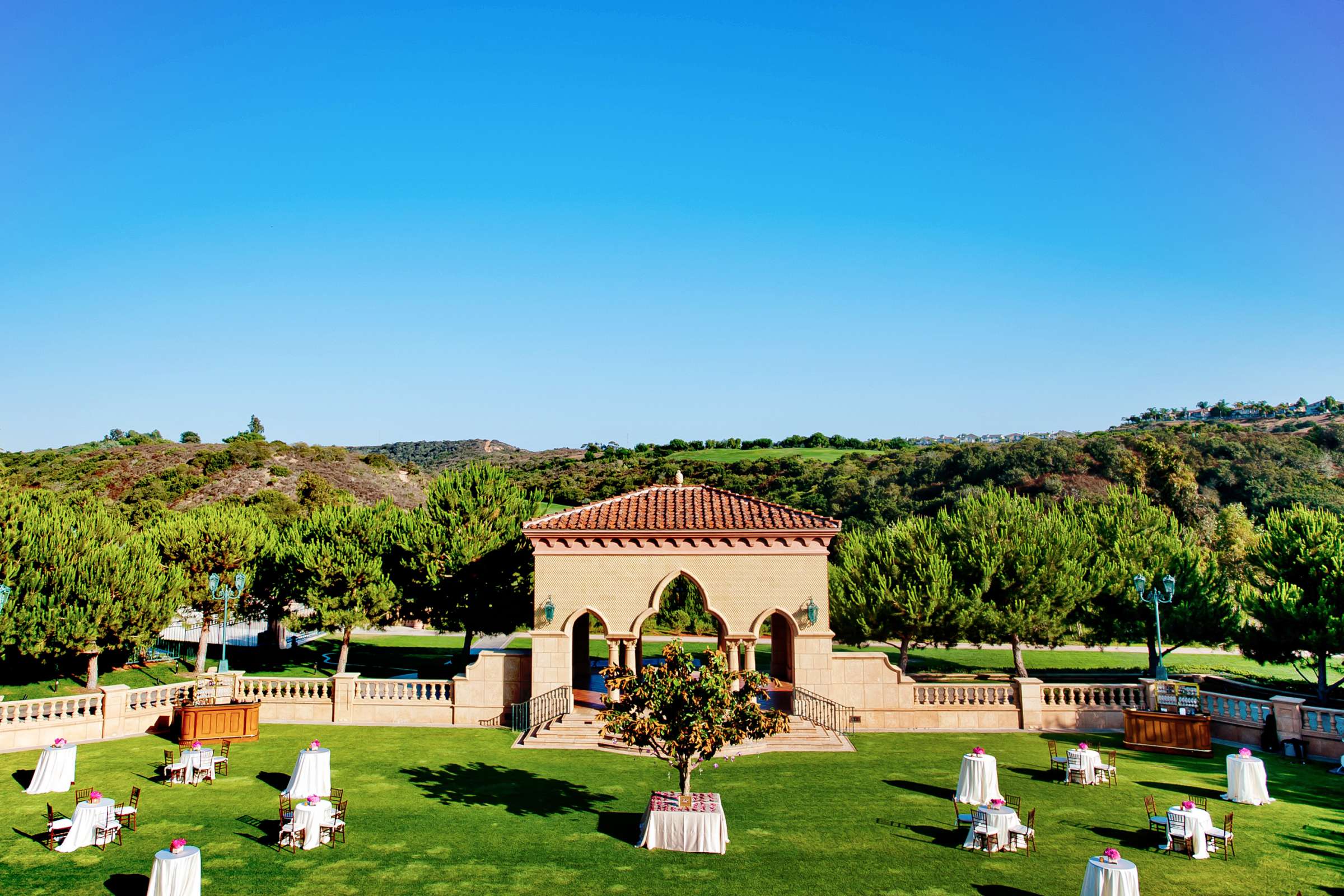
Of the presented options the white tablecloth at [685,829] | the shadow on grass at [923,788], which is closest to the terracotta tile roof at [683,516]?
the shadow on grass at [923,788]

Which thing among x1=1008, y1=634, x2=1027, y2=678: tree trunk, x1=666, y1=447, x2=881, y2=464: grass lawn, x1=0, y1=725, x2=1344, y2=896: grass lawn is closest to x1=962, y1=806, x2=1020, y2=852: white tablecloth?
x1=0, y1=725, x2=1344, y2=896: grass lawn

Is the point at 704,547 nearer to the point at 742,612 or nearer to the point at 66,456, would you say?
the point at 742,612

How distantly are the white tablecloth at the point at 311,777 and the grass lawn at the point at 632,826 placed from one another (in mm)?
710

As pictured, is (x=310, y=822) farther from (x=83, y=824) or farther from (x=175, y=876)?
(x=83, y=824)

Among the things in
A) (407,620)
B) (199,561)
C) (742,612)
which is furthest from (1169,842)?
(199,561)

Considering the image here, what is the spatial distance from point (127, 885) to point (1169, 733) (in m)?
24.6

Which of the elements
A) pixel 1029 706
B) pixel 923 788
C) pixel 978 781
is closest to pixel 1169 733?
pixel 1029 706

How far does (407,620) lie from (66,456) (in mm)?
99263

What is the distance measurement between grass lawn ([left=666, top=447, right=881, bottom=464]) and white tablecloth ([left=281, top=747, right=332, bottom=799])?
10162cm

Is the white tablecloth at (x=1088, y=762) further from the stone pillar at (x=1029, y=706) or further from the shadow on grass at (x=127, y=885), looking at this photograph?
the shadow on grass at (x=127, y=885)

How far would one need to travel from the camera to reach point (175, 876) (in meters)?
12.0

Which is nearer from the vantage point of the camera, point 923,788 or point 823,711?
point 923,788

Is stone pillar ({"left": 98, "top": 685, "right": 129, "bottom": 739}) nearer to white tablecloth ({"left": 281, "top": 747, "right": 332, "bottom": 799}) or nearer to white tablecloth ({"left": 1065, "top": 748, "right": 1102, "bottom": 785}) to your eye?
white tablecloth ({"left": 281, "top": 747, "right": 332, "bottom": 799})

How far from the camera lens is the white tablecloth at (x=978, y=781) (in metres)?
17.2
